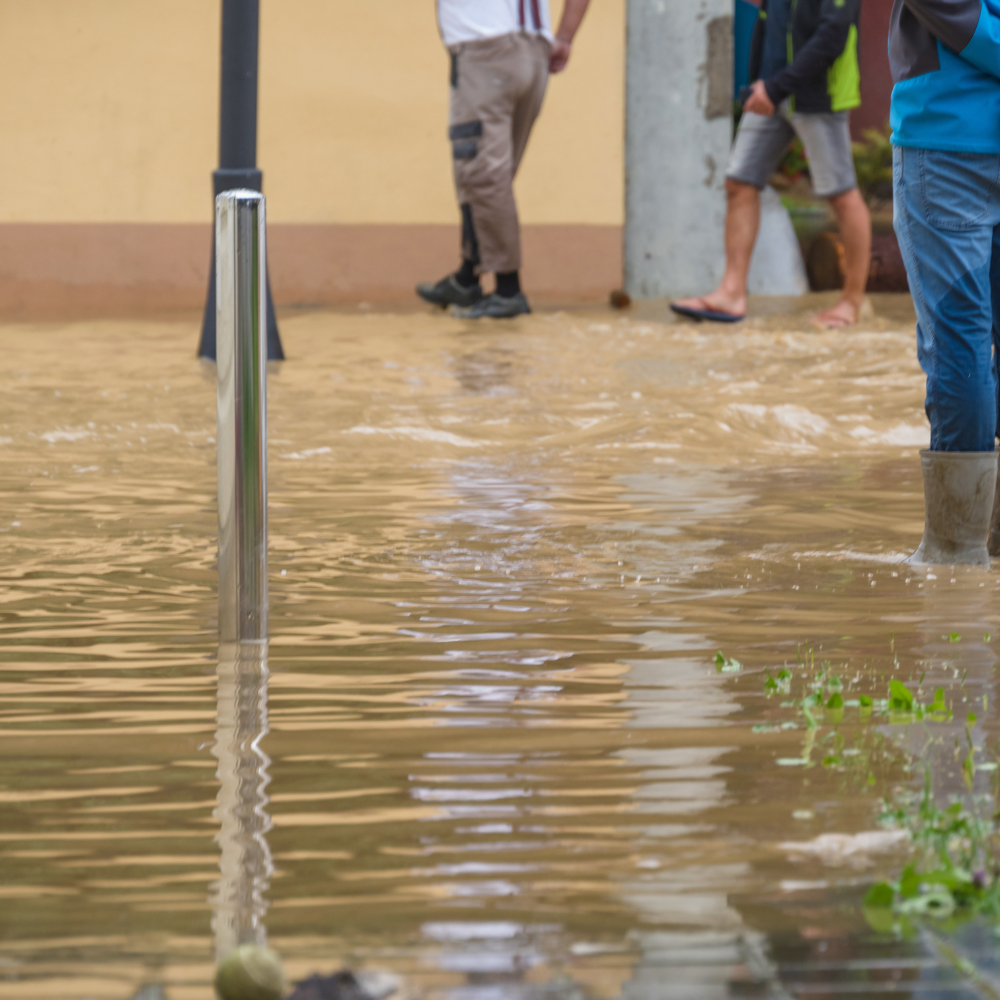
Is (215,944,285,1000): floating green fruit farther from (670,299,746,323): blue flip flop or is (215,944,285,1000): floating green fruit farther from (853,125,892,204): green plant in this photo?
(853,125,892,204): green plant

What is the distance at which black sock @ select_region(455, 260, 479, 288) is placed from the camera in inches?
316

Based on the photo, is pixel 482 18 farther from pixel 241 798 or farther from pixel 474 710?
pixel 241 798

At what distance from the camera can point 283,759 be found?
1874 millimetres

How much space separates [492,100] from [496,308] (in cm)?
101

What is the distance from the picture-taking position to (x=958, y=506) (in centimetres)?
300

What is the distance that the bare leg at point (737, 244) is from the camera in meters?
7.46

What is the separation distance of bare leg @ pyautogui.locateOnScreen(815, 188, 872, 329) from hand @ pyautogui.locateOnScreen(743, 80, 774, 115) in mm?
507

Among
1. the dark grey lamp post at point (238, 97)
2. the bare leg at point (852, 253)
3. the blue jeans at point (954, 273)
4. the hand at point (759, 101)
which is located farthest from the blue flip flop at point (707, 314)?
the blue jeans at point (954, 273)

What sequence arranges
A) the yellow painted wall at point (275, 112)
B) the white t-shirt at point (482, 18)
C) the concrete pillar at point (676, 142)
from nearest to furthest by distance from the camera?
the white t-shirt at point (482, 18)
the yellow painted wall at point (275, 112)
the concrete pillar at point (676, 142)

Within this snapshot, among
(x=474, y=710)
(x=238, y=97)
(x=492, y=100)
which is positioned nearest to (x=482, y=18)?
(x=492, y=100)

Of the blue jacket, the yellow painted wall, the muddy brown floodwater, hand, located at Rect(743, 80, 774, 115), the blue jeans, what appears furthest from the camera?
the yellow painted wall

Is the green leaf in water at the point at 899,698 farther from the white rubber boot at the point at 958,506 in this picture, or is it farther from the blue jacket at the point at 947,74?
the blue jacket at the point at 947,74

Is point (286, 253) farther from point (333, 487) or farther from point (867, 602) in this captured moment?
point (867, 602)

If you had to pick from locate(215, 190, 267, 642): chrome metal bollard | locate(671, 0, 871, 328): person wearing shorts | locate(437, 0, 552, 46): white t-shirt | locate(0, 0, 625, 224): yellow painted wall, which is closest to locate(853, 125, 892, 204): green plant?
locate(0, 0, 625, 224): yellow painted wall
